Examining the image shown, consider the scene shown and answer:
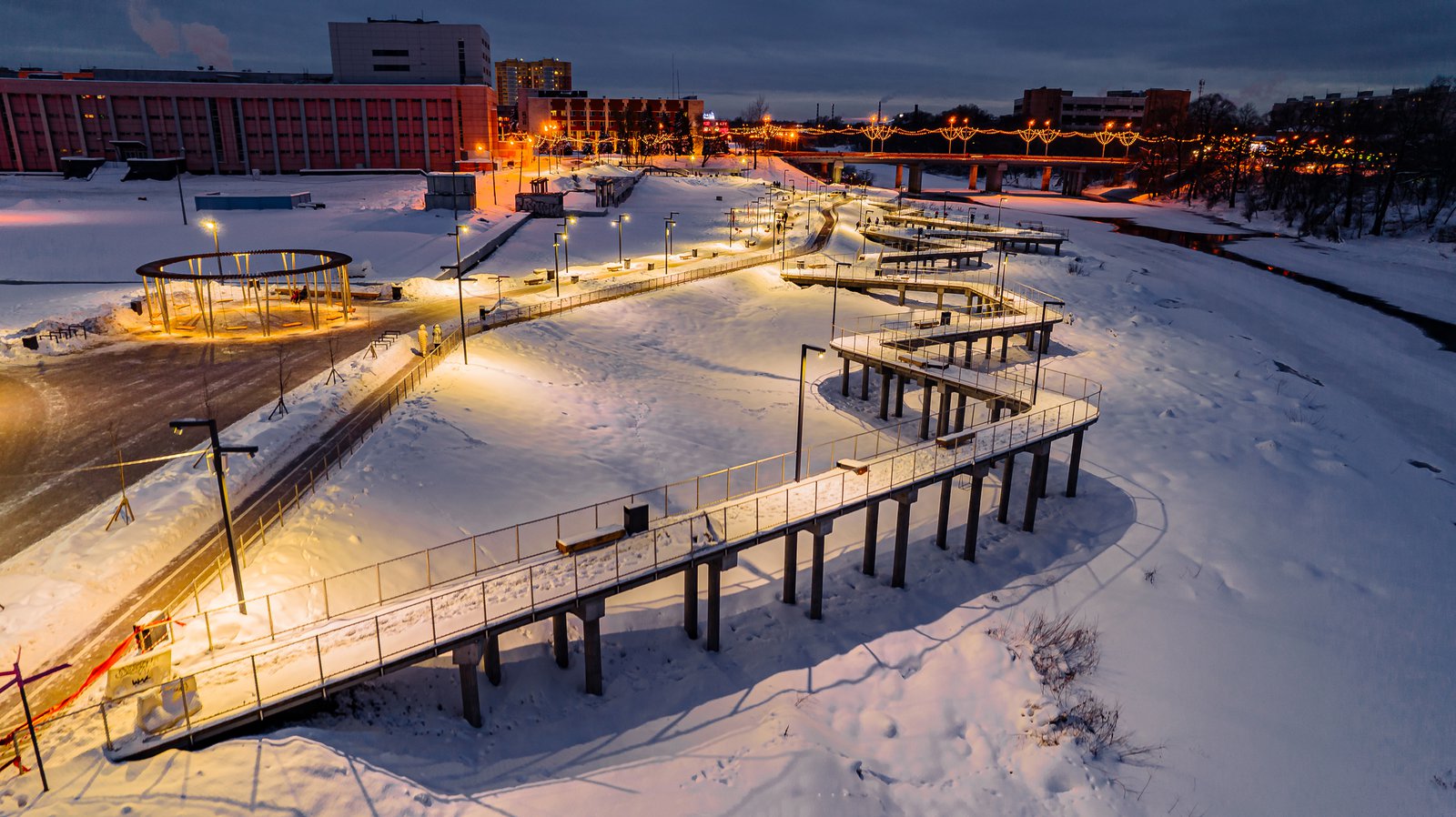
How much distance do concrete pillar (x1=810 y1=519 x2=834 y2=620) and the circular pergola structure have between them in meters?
32.5

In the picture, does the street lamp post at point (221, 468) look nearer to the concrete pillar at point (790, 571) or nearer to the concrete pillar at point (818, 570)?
the concrete pillar at point (790, 571)

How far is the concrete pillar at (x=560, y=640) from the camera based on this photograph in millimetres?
18812

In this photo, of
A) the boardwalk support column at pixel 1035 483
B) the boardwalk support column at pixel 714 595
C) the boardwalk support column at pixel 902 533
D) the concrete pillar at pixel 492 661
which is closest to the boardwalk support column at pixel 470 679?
the concrete pillar at pixel 492 661

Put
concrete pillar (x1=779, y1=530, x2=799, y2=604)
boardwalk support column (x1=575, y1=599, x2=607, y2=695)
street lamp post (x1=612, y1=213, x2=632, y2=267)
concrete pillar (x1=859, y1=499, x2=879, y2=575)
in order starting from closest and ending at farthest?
boardwalk support column (x1=575, y1=599, x2=607, y2=695), concrete pillar (x1=779, y1=530, x2=799, y2=604), concrete pillar (x1=859, y1=499, x2=879, y2=575), street lamp post (x1=612, y1=213, x2=632, y2=267)

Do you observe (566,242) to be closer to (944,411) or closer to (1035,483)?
(944,411)

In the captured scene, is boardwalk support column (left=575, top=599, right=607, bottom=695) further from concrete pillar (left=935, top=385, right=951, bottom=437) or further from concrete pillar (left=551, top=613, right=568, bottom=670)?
concrete pillar (left=935, top=385, right=951, bottom=437)

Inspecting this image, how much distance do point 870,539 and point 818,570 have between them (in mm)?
2899

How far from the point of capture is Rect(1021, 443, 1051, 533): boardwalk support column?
88.5 ft

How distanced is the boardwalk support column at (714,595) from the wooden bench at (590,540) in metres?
2.50

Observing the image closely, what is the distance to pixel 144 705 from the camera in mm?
13633

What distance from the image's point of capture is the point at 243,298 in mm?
51000

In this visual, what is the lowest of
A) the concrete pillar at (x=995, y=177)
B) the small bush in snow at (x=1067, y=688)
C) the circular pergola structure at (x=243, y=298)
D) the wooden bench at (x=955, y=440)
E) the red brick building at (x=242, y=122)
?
the small bush in snow at (x=1067, y=688)

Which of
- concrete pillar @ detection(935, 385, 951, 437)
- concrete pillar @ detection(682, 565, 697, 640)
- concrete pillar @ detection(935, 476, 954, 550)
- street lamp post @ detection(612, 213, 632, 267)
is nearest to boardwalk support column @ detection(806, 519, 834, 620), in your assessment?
concrete pillar @ detection(682, 565, 697, 640)

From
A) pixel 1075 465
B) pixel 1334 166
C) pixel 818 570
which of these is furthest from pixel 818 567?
pixel 1334 166
